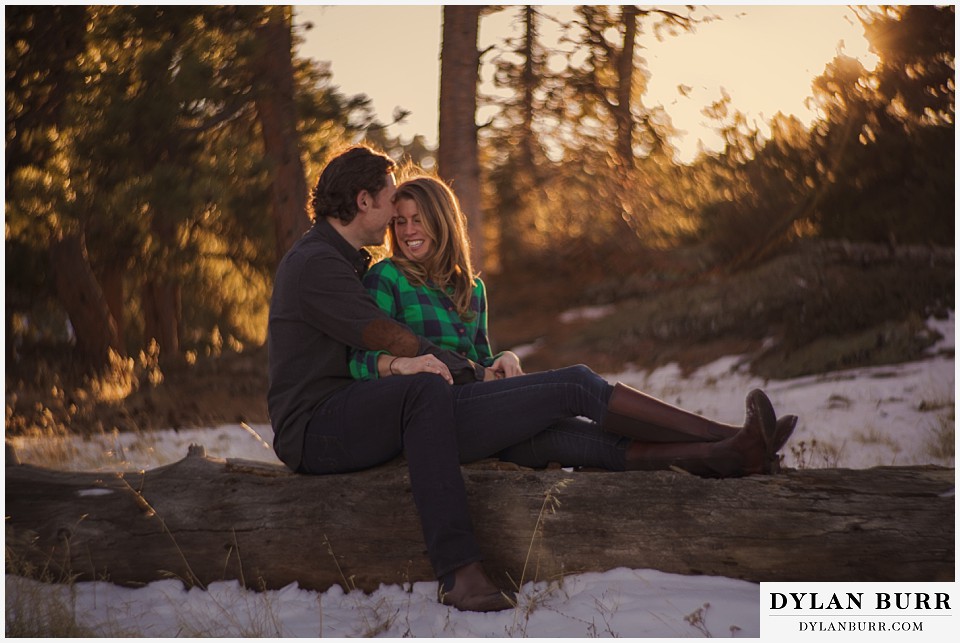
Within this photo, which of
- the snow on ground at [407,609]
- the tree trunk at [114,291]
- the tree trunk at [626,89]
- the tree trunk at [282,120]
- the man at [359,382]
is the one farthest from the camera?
the tree trunk at [114,291]

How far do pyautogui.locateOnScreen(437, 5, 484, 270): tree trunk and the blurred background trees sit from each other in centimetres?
2

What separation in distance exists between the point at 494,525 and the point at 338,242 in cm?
143

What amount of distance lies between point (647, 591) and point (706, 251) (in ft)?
41.5

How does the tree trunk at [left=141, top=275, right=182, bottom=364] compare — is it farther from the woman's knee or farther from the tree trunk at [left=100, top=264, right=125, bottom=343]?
the woman's knee

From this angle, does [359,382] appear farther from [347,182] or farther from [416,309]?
[347,182]

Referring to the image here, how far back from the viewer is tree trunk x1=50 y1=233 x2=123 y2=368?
1200 centimetres

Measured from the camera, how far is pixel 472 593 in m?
3.56

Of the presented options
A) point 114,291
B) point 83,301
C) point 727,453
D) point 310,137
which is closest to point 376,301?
point 727,453

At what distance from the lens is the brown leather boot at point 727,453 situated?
369 centimetres

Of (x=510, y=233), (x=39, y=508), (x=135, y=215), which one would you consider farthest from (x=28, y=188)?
(x=510, y=233)

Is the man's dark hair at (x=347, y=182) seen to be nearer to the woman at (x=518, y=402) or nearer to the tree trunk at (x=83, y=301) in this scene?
the woman at (x=518, y=402)

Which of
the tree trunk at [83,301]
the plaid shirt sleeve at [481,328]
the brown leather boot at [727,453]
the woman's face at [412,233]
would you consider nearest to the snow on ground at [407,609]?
the brown leather boot at [727,453]

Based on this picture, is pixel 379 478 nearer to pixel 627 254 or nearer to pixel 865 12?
pixel 865 12

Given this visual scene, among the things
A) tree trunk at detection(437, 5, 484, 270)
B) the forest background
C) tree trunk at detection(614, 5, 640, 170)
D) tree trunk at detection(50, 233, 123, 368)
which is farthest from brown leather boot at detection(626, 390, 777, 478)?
tree trunk at detection(50, 233, 123, 368)
